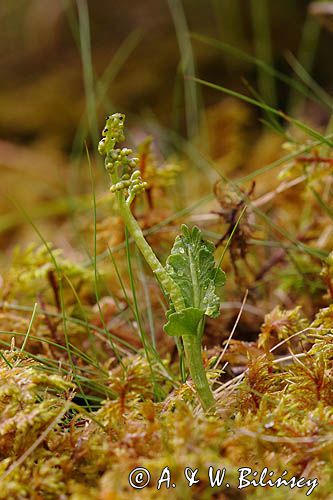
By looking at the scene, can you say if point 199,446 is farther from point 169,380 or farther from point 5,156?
point 5,156

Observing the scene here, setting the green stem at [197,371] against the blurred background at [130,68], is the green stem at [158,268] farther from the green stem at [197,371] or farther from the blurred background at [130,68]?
the blurred background at [130,68]

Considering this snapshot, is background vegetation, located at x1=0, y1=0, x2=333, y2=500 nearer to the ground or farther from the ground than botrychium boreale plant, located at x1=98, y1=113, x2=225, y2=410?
nearer to the ground

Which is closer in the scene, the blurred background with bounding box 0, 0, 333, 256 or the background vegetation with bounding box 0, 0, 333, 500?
the background vegetation with bounding box 0, 0, 333, 500

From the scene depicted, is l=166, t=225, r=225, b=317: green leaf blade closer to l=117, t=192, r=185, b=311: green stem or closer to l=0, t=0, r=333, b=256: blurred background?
l=117, t=192, r=185, b=311: green stem

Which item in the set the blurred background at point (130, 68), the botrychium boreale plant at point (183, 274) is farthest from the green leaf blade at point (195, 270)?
the blurred background at point (130, 68)

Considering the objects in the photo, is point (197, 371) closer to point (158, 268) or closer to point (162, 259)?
point (158, 268)

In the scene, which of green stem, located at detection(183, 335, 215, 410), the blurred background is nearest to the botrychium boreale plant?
green stem, located at detection(183, 335, 215, 410)

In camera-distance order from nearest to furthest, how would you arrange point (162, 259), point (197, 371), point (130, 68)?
point (197, 371) < point (162, 259) < point (130, 68)

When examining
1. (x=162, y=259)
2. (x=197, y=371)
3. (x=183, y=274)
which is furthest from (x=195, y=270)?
(x=162, y=259)

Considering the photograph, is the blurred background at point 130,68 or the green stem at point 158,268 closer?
the green stem at point 158,268
